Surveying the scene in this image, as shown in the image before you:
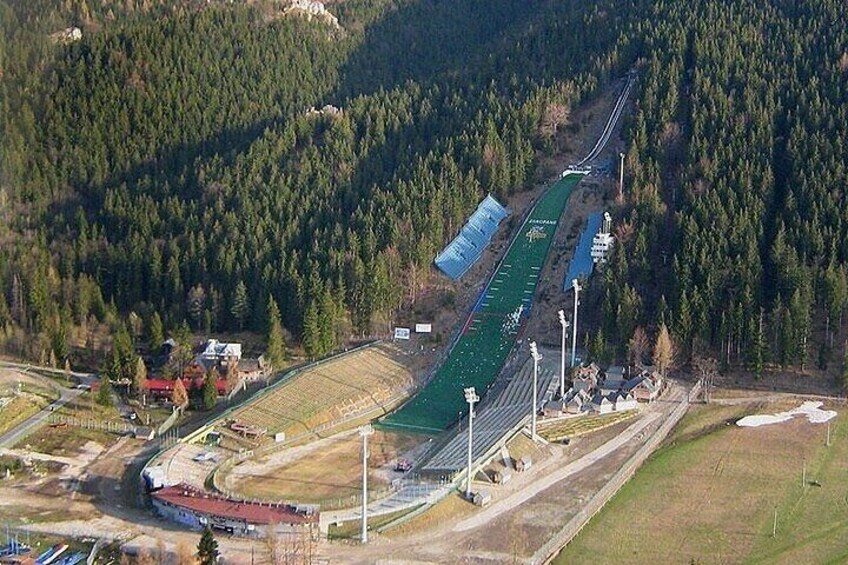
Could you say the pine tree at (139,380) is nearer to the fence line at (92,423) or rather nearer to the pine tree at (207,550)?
the fence line at (92,423)

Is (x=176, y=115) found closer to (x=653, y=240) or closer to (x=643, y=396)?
(x=653, y=240)

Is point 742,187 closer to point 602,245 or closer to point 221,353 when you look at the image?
point 602,245

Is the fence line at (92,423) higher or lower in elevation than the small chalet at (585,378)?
lower

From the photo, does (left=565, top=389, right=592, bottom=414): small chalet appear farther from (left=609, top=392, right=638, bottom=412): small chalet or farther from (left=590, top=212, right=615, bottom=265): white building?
(left=590, top=212, right=615, bottom=265): white building

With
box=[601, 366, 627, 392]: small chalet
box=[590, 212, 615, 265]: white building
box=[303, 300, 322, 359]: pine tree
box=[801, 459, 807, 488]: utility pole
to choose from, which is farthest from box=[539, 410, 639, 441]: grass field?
box=[590, 212, 615, 265]: white building

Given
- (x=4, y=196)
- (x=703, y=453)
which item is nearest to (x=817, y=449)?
(x=703, y=453)

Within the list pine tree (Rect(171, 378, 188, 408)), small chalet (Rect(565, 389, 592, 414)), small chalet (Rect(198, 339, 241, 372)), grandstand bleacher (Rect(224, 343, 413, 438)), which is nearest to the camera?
grandstand bleacher (Rect(224, 343, 413, 438))

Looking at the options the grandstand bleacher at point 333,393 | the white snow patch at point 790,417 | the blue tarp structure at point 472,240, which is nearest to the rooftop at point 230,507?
the grandstand bleacher at point 333,393
